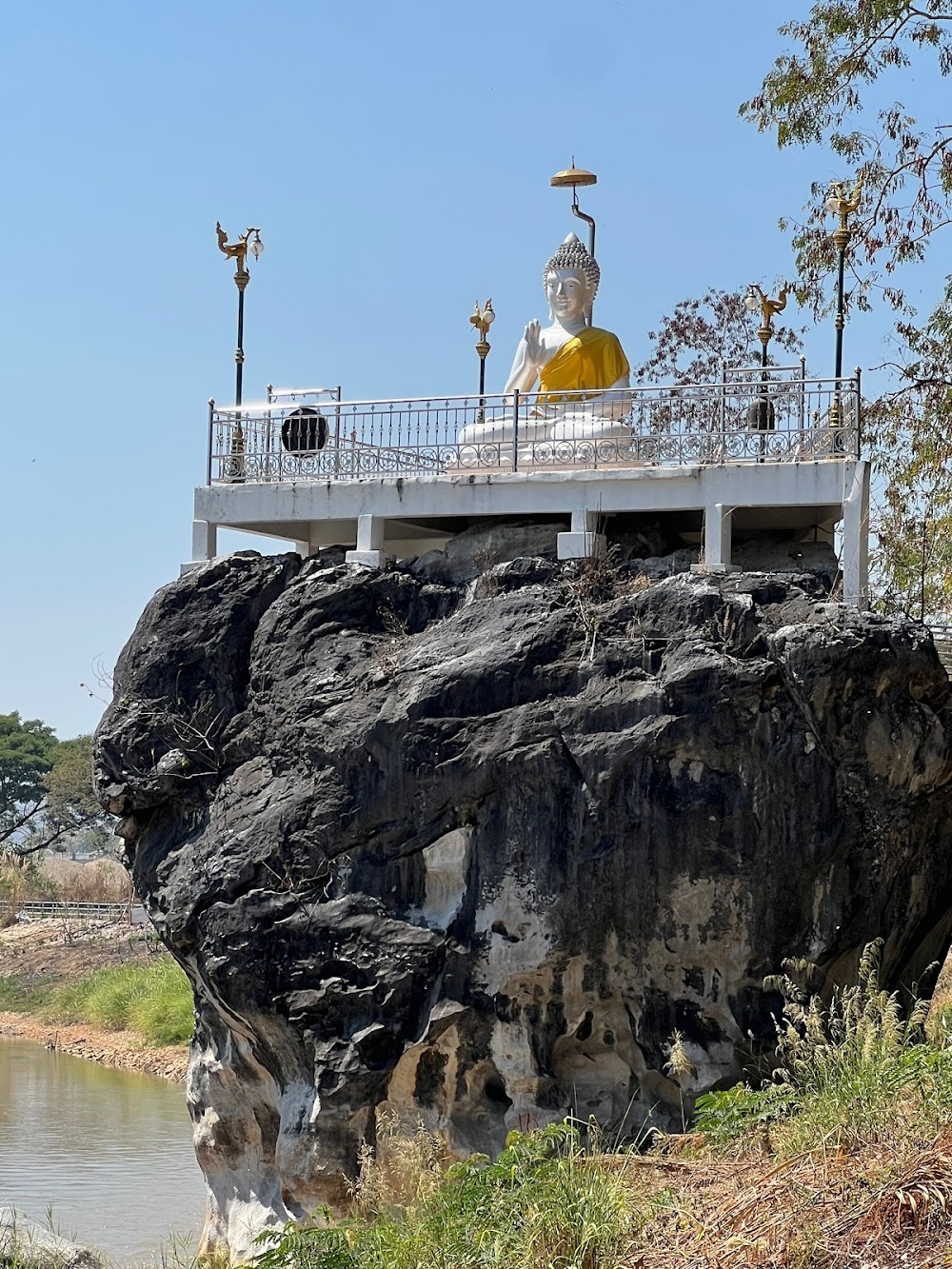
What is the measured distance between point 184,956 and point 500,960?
2977 millimetres

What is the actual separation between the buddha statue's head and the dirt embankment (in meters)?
17.0

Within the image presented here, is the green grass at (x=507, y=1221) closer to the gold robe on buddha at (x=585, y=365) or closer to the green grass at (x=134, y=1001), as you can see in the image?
the gold robe on buddha at (x=585, y=365)

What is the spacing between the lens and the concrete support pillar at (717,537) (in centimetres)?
1419

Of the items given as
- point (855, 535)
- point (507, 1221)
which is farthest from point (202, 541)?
point (507, 1221)

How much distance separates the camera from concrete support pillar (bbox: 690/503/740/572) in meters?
14.2

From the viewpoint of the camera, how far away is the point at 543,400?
1592cm

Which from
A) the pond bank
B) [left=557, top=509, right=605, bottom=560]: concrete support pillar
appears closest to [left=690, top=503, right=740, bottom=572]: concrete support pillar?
[left=557, top=509, right=605, bottom=560]: concrete support pillar

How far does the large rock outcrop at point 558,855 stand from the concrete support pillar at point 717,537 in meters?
0.72

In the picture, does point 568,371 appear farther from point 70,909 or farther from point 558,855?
point 70,909

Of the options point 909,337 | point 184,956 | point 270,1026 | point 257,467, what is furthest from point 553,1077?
point 909,337

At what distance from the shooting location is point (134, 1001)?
109ft

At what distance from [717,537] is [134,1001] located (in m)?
22.4

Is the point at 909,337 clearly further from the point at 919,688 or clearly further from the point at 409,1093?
the point at 409,1093

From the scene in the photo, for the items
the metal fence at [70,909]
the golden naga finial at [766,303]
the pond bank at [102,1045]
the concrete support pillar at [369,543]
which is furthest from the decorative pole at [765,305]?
the metal fence at [70,909]
